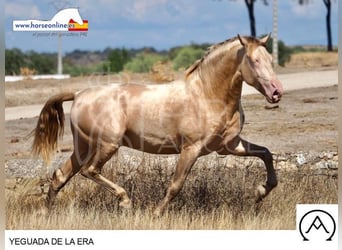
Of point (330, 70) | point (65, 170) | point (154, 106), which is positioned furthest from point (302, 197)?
point (330, 70)

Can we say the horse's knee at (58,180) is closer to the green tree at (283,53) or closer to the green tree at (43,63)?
the green tree at (43,63)

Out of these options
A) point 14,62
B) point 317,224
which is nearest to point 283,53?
point 14,62

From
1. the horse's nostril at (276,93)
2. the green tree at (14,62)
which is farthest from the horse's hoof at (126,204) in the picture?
the green tree at (14,62)

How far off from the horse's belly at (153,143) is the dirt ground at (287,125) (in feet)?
12.4

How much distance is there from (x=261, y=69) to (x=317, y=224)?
136 cm

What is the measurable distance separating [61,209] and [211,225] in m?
1.44

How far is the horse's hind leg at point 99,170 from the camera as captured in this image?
7.64m

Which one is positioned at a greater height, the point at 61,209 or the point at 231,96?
the point at 231,96

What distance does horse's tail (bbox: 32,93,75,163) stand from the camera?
27.1 ft

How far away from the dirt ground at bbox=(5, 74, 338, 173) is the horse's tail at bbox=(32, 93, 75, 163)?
3.01m

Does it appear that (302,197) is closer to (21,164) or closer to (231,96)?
(231,96)

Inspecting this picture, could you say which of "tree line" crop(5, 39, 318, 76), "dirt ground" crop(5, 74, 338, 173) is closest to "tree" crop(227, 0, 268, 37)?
"dirt ground" crop(5, 74, 338, 173)

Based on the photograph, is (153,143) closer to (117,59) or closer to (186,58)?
(117,59)

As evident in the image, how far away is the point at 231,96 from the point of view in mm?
7508
